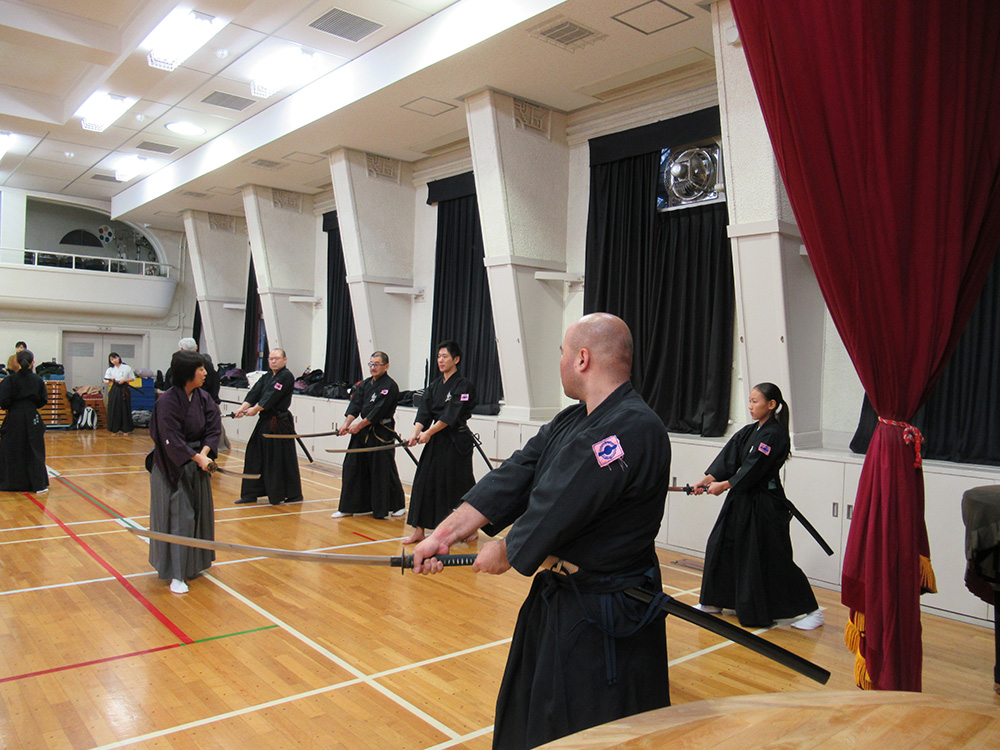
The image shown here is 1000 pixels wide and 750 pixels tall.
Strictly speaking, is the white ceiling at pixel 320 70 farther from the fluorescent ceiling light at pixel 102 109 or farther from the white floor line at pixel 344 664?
Result: the white floor line at pixel 344 664

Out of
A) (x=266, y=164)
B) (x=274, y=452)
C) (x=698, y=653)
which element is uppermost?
(x=266, y=164)

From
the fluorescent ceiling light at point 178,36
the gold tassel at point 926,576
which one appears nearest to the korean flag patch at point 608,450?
the gold tassel at point 926,576

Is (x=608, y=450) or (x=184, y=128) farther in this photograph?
(x=184, y=128)

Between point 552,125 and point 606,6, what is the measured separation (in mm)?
2430

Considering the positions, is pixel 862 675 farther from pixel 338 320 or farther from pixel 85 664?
pixel 338 320

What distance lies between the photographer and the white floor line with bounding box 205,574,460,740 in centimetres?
317

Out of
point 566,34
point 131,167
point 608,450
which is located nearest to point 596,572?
point 608,450

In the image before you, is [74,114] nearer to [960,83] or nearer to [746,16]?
[746,16]

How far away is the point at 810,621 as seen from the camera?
4523 mm

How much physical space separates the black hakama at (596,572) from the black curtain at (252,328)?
12995mm

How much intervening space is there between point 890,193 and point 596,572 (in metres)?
1.66

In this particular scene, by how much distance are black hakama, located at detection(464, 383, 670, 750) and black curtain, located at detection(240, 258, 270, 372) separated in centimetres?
1299

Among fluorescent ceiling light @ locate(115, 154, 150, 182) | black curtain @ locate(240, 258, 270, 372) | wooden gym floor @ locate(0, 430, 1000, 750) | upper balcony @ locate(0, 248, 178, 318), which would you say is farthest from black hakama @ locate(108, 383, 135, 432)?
wooden gym floor @ locate(0, 430, 1000, 750)

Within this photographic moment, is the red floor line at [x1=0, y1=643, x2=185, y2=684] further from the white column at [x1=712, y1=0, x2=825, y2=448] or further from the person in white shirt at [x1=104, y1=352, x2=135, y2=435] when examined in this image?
the person in white shirt at [x1=104, y1=352, x2=135, y2=435]
